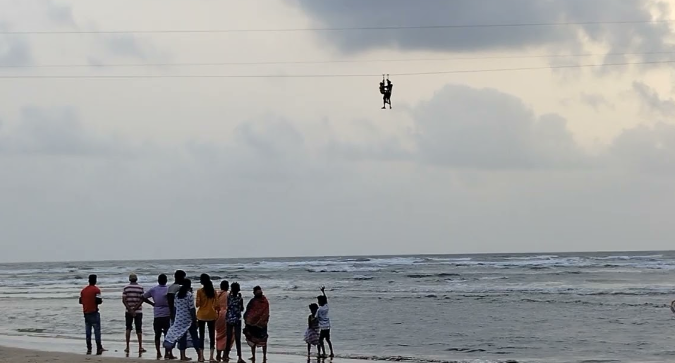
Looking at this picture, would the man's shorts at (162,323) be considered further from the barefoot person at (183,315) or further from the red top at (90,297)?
the red top at (90,297)

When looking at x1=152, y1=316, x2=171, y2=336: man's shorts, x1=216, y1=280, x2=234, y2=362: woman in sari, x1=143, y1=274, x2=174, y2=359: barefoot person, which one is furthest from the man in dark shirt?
x1=216, y1=280, x2=234, y2=362: woman in sari

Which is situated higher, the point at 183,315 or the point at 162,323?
the point at 183,315

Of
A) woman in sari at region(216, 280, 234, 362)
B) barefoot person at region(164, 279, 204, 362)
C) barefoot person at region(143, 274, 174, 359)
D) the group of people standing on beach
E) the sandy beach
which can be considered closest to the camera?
barefoot person at region(164, 279, 204, 362)

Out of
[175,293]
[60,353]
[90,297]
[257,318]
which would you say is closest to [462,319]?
[257,318]

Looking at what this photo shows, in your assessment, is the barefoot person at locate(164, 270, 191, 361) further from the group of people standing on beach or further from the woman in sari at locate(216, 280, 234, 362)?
the woman in sari at locate(216, 280, 234, 362)

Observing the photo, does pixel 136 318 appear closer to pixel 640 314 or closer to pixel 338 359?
pixel 338 359

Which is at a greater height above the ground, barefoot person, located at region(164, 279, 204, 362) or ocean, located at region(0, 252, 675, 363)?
barefoot person, located at region(164, 279, 204, 362)

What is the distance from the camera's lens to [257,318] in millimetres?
13547

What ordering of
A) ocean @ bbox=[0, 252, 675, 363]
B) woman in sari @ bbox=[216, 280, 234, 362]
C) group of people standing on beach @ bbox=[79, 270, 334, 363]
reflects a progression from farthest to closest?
ocean @ bbox=[0, 252, 675, 363] < woman in sari @ bbox=[216, 280, 234, 362] < group of people standing on beach @ bbox=[79, 270, 334, 363]

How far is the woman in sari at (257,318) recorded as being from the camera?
13.5 metres

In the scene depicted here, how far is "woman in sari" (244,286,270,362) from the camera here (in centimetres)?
1345

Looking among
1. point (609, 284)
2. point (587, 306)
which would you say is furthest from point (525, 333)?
point (609, 284)

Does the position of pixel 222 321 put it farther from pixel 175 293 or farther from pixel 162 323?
pixel 175 293

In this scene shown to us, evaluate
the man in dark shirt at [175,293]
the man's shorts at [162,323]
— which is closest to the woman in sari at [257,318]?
the man in dark shirt at [175,293]
